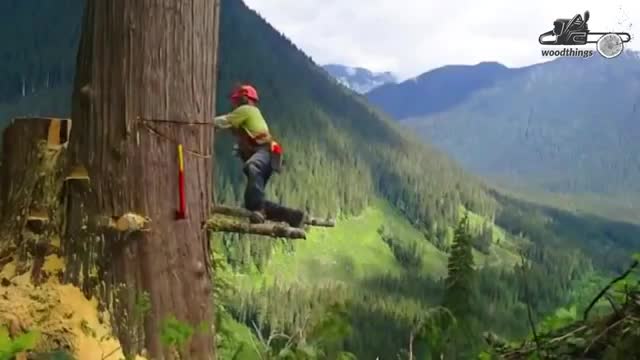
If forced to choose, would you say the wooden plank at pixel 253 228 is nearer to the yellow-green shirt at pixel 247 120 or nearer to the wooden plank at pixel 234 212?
the wooden plank at pixel 234 212

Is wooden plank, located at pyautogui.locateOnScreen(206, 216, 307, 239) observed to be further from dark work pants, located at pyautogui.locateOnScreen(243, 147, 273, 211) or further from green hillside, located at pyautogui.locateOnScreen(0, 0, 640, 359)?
green hillside, located at pyautogui.locateOnScreen(0, 0, 640, 359)

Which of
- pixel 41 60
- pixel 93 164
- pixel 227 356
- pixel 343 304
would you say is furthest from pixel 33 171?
pixel 41 60

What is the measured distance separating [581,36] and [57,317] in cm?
2019

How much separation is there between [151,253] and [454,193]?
154m

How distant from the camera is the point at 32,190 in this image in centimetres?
406

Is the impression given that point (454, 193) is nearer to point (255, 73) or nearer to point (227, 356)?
point (255, 73)

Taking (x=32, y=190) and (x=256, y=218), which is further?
(x=256, y=218)

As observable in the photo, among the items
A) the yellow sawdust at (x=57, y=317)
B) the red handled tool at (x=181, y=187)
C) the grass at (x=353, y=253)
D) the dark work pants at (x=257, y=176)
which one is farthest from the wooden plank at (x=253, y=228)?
the grass at (x=353, y=253)

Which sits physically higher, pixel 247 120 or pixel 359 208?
pixel 247 120

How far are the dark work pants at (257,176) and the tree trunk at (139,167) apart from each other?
83cm

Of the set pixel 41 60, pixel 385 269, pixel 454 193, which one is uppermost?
pixel 41 60

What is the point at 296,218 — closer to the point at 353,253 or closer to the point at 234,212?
the point at 234,212

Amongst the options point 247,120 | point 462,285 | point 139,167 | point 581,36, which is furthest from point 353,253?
point 139,167

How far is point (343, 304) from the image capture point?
350 centimetres
